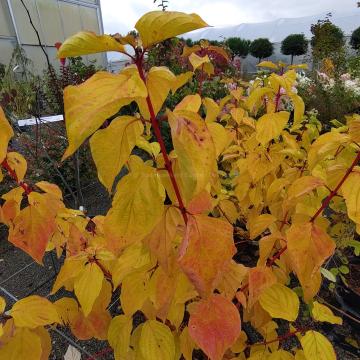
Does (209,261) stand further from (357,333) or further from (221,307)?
(357,333)

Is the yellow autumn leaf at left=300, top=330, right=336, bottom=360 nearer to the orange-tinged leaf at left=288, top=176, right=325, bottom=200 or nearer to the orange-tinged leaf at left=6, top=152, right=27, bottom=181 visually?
the orange-tinged leaf at left=288, top=176, right=325, bottom=200

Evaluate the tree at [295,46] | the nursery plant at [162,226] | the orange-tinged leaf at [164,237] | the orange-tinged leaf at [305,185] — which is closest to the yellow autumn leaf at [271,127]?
the nursery plant at [162,226]

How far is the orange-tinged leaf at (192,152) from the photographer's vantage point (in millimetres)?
343

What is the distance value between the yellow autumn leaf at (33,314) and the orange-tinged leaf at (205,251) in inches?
15.0

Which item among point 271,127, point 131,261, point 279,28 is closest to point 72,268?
point 131,261

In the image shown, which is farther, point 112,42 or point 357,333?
point 357,333

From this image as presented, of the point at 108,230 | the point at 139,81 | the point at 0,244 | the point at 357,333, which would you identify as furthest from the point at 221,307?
the point at 0,244

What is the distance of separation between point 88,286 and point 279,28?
2735 cm

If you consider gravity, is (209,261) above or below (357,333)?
above

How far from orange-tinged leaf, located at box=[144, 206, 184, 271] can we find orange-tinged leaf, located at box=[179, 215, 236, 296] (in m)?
0.05

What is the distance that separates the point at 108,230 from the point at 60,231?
56 centimetres

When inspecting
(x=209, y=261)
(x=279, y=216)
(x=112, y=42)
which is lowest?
(x=279, y=216)

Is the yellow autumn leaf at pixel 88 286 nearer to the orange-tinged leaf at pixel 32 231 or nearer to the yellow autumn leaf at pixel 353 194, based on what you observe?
the orange-tinged leaf at pixel 32 231

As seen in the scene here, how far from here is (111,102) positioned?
1.01 ft
